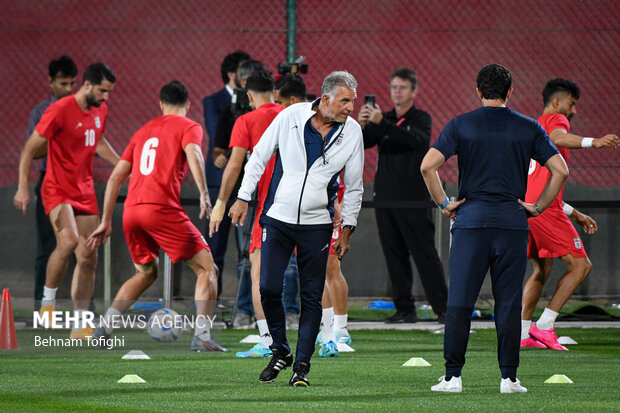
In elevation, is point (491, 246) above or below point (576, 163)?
below

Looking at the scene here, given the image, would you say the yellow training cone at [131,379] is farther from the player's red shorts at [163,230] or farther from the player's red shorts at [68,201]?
the player's red shorts at [68,201]

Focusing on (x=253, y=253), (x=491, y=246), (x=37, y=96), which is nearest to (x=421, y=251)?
(x=253, y=253)

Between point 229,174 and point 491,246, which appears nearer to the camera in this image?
point 491,246

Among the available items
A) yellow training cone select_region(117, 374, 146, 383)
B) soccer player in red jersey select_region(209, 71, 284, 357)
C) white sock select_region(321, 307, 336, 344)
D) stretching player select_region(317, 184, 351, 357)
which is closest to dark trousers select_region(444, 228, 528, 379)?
yellow training cone select_region(117, 374, 146, 383)

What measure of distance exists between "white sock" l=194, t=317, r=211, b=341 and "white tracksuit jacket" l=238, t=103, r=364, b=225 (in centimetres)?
233

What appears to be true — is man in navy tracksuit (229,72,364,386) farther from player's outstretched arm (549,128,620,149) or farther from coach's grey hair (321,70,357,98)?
player's outstretched arm (549,128,620,149)

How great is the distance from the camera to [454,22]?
13.8m

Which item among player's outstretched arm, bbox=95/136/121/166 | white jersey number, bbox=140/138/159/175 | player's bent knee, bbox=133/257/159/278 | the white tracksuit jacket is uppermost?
player's outstretched arm, bbox=95/136/121/166

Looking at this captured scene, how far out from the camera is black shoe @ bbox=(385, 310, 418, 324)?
1131cm

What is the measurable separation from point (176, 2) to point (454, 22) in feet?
11.0

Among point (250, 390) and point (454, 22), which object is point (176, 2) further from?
point (250, 390)

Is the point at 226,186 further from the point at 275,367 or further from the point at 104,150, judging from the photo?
the point at 104,150

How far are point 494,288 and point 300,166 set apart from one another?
1.32m

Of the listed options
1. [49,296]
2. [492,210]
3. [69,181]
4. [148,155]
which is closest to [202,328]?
[148,155]
